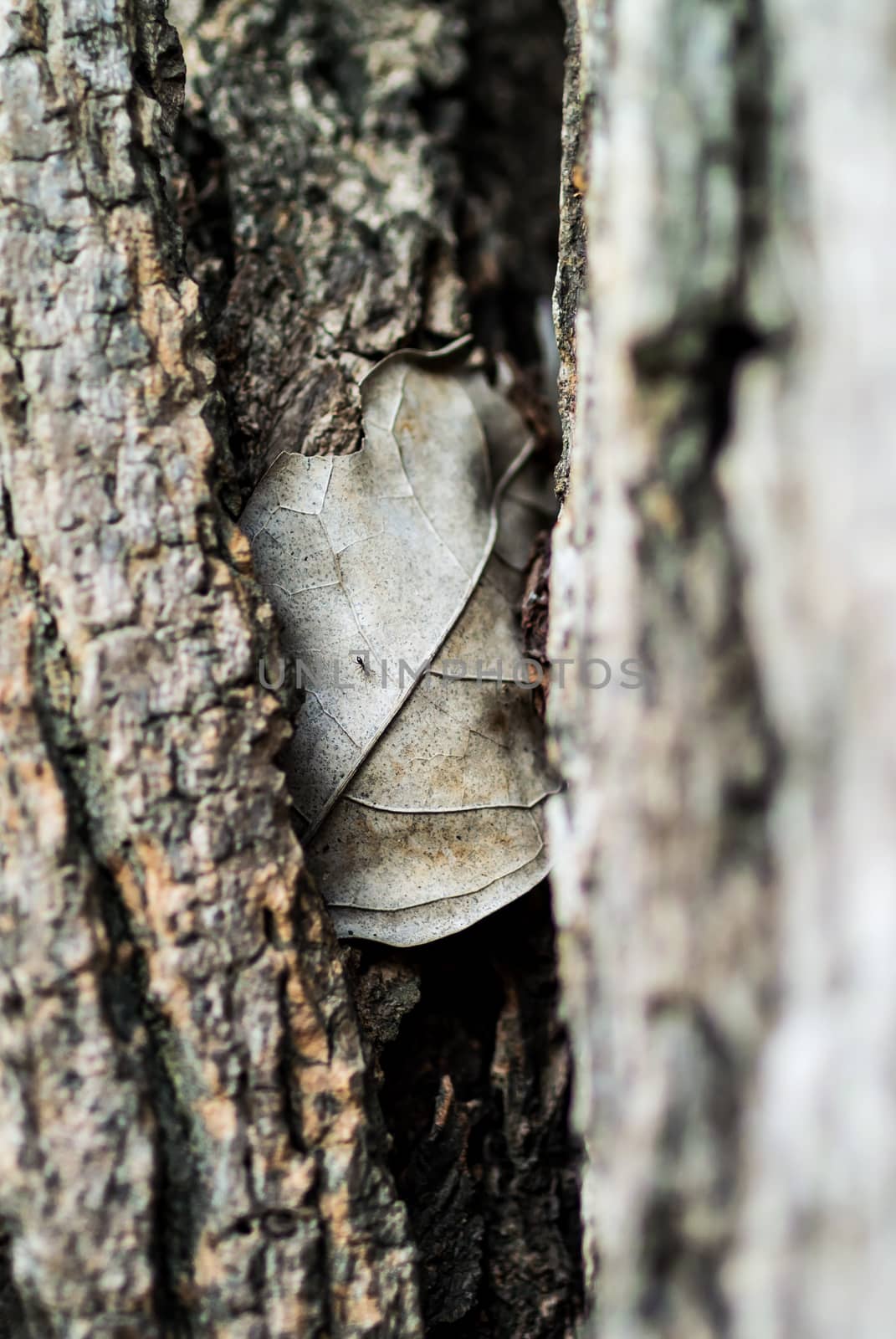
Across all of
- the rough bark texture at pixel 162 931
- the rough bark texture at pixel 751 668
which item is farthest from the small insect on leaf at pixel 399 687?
the rough bark texture at pixel 751 668

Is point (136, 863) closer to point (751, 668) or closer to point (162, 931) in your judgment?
point (162, 931)

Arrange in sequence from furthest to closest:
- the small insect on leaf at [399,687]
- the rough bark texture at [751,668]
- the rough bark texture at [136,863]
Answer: the small insect on leaf at [399,687], the rough bark texture at [136,863], the rough bark texture at [751,668]

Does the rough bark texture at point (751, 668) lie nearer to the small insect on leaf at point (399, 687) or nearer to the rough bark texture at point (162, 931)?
the rough bark texture at point (162, 931)

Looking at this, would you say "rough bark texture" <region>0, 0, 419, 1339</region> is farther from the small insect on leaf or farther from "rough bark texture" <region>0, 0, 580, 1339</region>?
the small insect on leaf

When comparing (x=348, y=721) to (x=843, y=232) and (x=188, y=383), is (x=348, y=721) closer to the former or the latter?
(x=188, y=383)

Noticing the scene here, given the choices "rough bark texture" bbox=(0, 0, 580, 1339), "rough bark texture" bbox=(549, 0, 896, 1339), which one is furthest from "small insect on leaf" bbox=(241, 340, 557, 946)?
"rough bark texture" bbox=(549, 0, 896, 1339)

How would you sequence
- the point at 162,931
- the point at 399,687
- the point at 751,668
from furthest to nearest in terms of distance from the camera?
1. the point at 399,687
2. the point at 162,931
3. the point at 751,668

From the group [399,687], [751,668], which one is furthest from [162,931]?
[751,668]

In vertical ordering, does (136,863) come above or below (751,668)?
below
